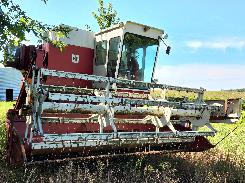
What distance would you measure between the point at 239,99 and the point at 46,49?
4.17 m

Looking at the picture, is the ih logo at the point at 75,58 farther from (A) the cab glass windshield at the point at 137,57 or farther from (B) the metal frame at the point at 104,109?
(B) the metal frame at the point at 104,109

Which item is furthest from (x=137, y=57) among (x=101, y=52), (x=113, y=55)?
(x=101, y=52)

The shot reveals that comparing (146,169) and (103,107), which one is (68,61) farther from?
(103,107)

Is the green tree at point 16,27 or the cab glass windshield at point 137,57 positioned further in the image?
the cab glass windshield at point 137,57

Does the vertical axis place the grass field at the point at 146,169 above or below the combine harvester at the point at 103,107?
below

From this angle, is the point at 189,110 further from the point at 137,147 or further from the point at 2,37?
the point at 2,37

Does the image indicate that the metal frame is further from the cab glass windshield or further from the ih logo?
the ih logo

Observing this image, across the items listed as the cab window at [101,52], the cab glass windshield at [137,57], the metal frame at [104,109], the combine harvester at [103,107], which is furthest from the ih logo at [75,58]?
the metal frame at [104,109]

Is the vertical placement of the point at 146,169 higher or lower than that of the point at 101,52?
lower

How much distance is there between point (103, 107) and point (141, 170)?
68.5 inches

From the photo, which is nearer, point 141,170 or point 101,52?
point 141,170

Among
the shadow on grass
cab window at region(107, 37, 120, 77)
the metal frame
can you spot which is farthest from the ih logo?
the shadow on grass

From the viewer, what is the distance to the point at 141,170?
572 centimetres

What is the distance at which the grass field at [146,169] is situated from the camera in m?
4.81
